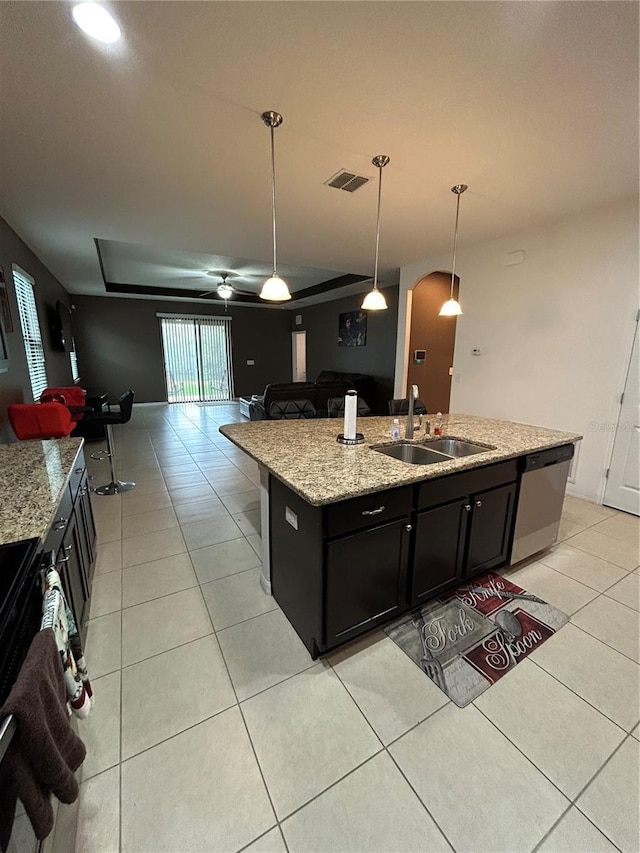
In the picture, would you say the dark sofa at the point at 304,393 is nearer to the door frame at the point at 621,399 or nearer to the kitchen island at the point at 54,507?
the kitchen island at the point at 54,507

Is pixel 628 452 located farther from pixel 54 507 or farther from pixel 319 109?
pixel 54 507

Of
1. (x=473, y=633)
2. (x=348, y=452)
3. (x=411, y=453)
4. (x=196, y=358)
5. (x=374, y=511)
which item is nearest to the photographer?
(x=374, y=511)

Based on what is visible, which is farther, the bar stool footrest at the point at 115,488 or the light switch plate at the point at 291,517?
the bar stool footrest at the point at 115,488

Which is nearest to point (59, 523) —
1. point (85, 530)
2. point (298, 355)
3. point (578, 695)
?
point (85, 530)

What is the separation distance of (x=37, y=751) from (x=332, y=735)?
106 centimetres

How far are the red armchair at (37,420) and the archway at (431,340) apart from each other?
15.0 ft

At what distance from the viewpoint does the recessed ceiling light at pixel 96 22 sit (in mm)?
1311

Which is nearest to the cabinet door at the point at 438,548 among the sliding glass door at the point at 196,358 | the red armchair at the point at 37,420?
the red armchair at the point at 37,420

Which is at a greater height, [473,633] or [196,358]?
[196,358]

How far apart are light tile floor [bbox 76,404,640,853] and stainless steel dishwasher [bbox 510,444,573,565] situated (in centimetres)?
24

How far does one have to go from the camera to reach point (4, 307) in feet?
9.82

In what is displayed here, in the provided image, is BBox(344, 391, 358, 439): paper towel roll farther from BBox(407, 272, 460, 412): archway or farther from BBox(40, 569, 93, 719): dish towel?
BBox(407, 272, 460, 412): archway

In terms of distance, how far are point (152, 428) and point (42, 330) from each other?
8.02 ft

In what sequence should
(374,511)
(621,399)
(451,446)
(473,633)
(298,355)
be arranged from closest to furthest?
(374,511) < (473,633) < (451,446) < (621,399) < (298,355)
